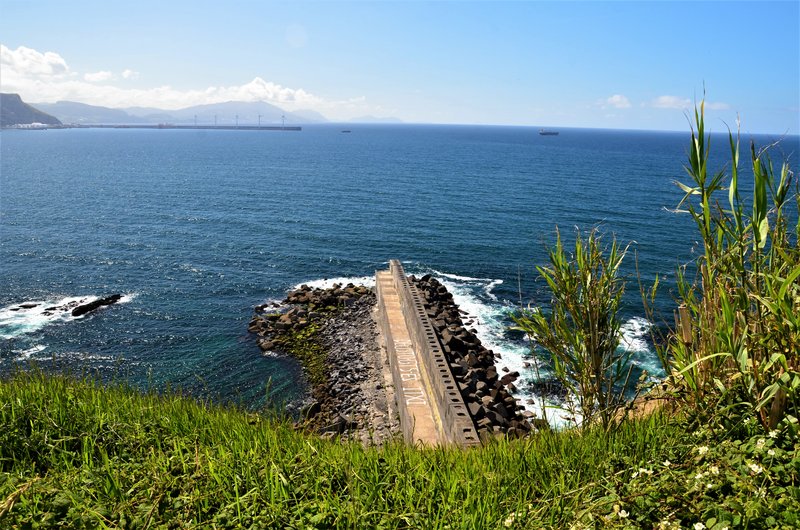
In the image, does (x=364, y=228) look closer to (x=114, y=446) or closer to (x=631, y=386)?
(x=631, y=386)

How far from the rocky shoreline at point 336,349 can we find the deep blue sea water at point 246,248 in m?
1.32

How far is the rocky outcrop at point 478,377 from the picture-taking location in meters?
18.2

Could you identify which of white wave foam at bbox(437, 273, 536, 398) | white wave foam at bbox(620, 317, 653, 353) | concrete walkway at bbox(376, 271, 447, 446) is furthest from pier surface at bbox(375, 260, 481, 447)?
white wave foam at bbox(620, 317, 653, 353)

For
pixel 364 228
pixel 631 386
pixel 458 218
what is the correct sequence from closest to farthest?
pixel 631 386, pixel 364 228, pixel 458 218

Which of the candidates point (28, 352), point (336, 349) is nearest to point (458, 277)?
point (336, 349)

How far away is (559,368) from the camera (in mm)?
6543

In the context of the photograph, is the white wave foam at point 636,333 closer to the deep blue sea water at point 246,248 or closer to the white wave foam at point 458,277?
the deep blue sea water at point 246,248

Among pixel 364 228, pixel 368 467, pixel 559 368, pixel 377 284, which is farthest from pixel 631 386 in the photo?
pixel 364 228

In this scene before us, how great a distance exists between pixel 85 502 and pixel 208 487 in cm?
113

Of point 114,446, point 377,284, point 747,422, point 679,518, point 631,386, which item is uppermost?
point 747,422

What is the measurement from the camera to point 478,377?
2227cm

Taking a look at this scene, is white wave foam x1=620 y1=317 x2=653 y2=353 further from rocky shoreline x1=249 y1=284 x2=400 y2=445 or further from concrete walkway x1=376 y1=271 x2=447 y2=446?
rocky shoreline x1=249 y1=284 x2=400 y2=445

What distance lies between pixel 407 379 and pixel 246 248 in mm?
27374

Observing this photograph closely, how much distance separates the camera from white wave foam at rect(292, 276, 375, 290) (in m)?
36.9
